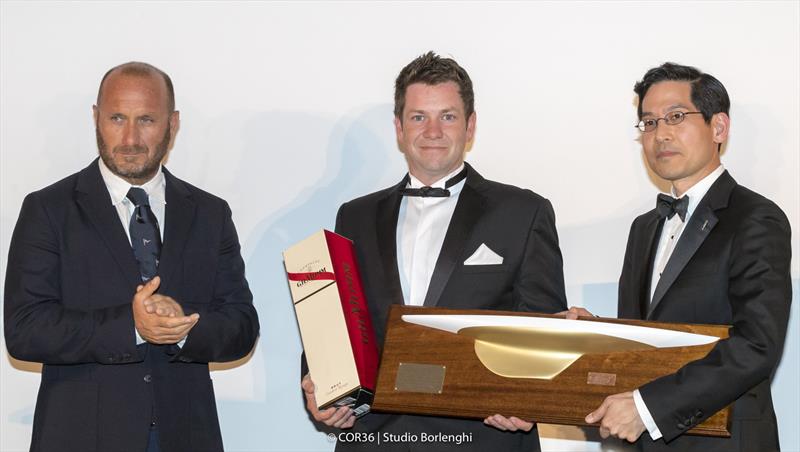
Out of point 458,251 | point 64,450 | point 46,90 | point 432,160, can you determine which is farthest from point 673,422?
point 46,90

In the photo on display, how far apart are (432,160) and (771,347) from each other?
1.25 metres

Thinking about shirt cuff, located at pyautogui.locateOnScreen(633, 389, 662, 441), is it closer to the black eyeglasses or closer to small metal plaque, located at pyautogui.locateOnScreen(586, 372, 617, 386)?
small metal plaque, located at pyautogui.locateOnScreen(586, 372, 617, 386)

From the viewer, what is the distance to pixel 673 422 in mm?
2830

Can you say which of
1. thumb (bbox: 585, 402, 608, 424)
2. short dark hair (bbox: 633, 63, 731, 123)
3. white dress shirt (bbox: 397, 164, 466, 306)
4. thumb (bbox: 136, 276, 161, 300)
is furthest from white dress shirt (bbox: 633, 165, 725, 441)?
thumb (bbox: 136, 276, 161, 300)

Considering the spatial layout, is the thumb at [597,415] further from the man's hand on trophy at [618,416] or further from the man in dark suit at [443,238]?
the man in dark suit at [443,238]

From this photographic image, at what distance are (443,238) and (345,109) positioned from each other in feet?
3.87

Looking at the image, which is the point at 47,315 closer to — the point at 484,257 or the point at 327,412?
the point at 327,412

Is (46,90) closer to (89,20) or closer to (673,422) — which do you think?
(89,20)

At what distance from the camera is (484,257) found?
10.9 ft

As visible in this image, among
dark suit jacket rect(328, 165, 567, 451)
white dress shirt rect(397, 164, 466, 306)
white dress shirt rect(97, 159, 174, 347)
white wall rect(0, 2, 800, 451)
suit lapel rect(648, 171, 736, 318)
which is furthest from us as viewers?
white wall rect(0, 2, 800, 451)

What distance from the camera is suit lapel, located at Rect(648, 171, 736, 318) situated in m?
3.11

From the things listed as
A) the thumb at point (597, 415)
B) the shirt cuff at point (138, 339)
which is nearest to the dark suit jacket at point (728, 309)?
the thumb at point (597, 415)

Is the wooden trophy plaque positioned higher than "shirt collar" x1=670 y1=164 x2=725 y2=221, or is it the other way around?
"shirt collar" x1=670 y1=164 x2=725 y2=221

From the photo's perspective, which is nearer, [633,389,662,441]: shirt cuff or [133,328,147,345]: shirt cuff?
[633,389,662,441]: shirt cuff
